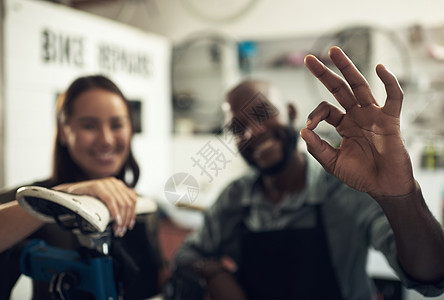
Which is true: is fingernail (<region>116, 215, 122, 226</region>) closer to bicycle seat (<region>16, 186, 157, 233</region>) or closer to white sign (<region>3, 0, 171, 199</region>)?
bicycle seat (<region>16, 186, 157, 233</region>)

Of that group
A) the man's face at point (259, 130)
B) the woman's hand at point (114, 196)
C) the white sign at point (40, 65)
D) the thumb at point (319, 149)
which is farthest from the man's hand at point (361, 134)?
the white sign at point (40, 65)

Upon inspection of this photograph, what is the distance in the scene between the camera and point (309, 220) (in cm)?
131

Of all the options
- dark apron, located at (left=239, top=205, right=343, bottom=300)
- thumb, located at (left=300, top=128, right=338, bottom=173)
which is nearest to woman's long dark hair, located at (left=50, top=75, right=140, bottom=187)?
thumb, located at (left=300, top=128, right=338, bottom=173)

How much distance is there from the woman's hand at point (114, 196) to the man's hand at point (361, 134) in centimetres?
30

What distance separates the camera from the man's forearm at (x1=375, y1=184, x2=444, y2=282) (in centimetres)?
60

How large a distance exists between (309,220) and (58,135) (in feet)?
2.76

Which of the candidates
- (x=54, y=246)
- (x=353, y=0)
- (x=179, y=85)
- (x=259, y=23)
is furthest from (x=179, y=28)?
(x=54, y=246)

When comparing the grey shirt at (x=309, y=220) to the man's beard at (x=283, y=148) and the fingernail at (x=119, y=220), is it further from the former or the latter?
the fingernail at (x=119, y=220)

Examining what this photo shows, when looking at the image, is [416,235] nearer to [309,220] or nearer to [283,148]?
[283,148]

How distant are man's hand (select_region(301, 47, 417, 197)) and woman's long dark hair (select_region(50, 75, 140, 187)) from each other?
40 centimetres

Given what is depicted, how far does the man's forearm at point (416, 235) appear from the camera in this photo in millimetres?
605

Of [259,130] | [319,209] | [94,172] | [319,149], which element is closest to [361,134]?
[319,149]

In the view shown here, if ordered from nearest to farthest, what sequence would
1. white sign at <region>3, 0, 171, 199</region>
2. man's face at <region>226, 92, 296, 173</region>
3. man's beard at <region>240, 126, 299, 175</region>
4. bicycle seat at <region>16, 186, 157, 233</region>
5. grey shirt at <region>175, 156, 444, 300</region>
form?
bicycle seat at <region>16, 186, 157, 233</region> < man's face at <region>226, 92, 296, 173</region> < man's beard at <region>240, 126, 299, 175</region> < grey shirt at <region>175, 156, 444, 300</region> < white sign at <region>3, 0, 171, 199</region>

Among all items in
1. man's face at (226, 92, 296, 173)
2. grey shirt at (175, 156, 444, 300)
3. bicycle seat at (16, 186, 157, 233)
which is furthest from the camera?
grey shirt at (175, 156, 444, 300)
